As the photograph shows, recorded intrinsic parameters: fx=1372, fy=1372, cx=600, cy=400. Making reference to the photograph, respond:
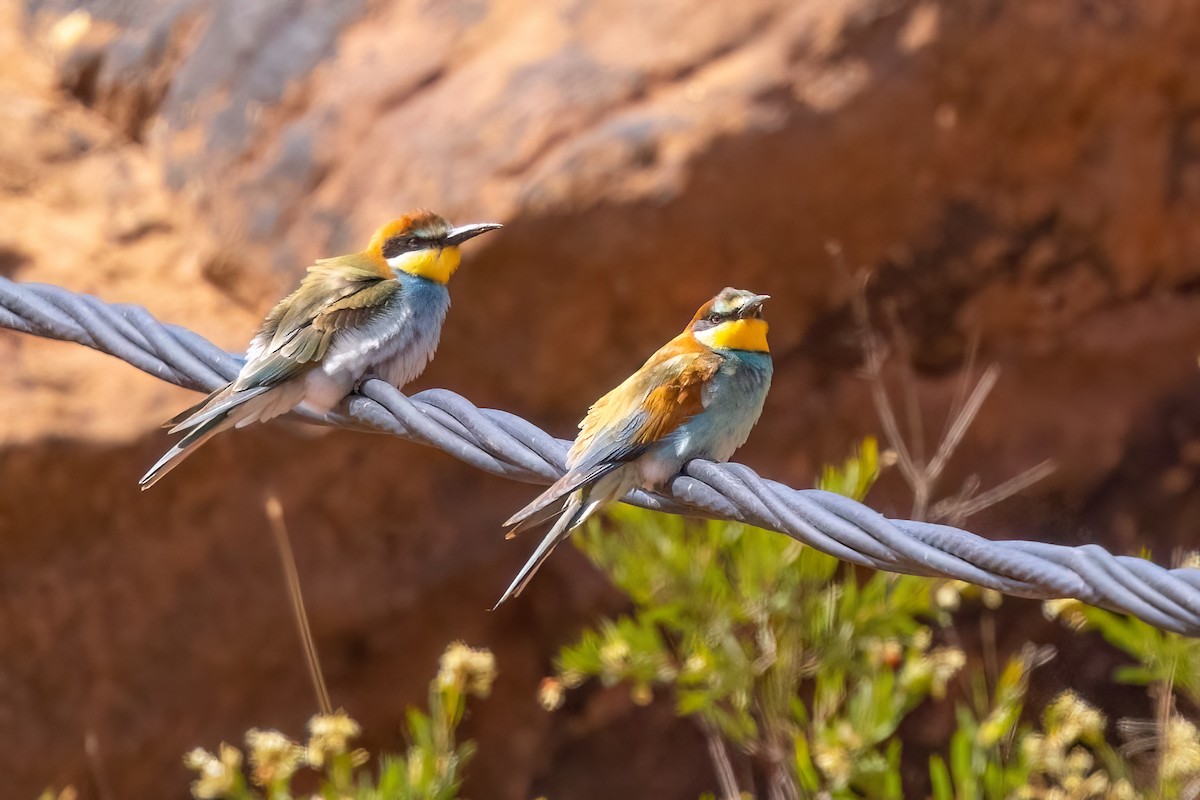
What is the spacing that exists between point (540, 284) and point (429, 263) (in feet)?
4.57

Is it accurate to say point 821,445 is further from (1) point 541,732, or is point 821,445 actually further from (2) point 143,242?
(2) point 143,242

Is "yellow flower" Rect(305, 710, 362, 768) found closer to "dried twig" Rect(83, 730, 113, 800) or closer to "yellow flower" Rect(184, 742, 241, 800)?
"yellow flower" Rect(184, 742, 241, 800)

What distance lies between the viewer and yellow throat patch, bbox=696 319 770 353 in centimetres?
219

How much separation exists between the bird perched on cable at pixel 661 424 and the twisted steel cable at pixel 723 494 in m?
0.08

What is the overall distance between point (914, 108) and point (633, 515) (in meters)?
1.52

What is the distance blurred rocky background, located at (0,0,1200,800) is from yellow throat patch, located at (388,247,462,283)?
4.18 feet

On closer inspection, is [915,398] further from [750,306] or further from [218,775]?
[218,775]

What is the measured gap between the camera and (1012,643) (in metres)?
4.36

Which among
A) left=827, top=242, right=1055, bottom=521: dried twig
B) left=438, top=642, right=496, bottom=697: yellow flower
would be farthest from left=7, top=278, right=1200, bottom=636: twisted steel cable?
left=827, top=242, right=1055, bottom=521: dried twig

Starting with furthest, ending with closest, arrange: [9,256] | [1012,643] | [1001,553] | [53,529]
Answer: [1012,643] < [9,256] < [53,529] < [1001,553]

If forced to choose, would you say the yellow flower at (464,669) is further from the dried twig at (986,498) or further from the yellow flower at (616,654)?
the dried twig at (986,498)

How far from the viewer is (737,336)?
2195mm

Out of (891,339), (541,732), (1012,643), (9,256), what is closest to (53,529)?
(9,256)

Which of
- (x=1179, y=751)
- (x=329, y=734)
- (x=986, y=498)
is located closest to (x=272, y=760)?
(x=329, y=734)
